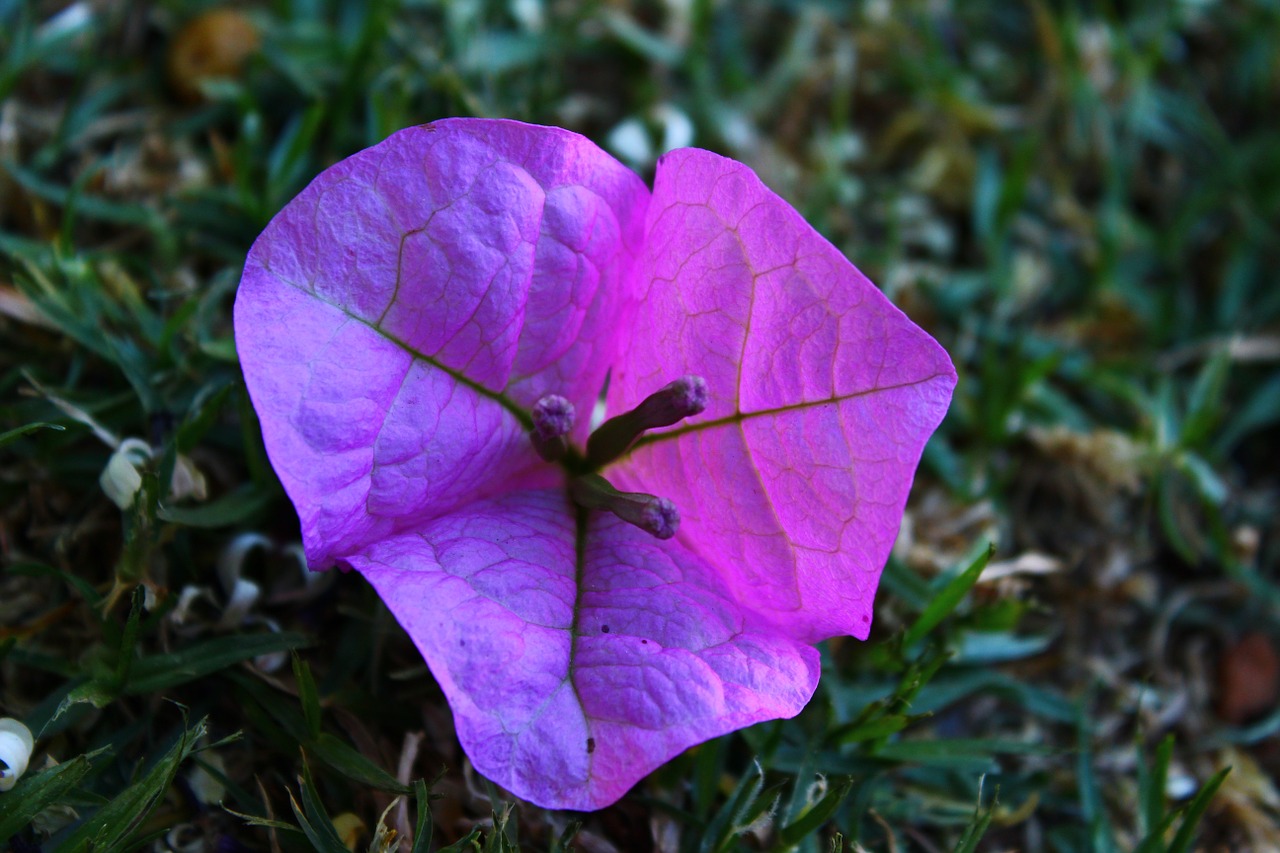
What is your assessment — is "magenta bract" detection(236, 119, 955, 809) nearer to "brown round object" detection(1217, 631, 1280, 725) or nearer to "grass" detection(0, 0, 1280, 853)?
"grass" detection(0, 0, 1280, 853)

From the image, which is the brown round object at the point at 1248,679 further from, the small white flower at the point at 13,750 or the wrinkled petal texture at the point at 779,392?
the small white flower at the point at 13,750

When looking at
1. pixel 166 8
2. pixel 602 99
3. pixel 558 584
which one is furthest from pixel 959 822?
pixel 166 8

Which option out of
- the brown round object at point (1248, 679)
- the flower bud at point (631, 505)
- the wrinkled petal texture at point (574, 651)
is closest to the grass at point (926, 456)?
the brown round object at point (1248, 679)

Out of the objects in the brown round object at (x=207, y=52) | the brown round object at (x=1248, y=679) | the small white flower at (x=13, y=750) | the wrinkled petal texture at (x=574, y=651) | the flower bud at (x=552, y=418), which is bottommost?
the brown round object at (x=1248, y=679)

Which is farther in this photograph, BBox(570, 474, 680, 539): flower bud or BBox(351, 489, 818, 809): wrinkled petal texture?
BBox(570, 474, 680, 539): flower bud

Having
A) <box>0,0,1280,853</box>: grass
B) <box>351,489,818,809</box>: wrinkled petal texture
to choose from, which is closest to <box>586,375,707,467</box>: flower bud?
<box>351,489,818,809</box>: wrinkled petal texture

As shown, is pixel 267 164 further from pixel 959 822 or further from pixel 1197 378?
pixel 1197 378

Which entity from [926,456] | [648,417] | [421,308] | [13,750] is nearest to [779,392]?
[648,417]
